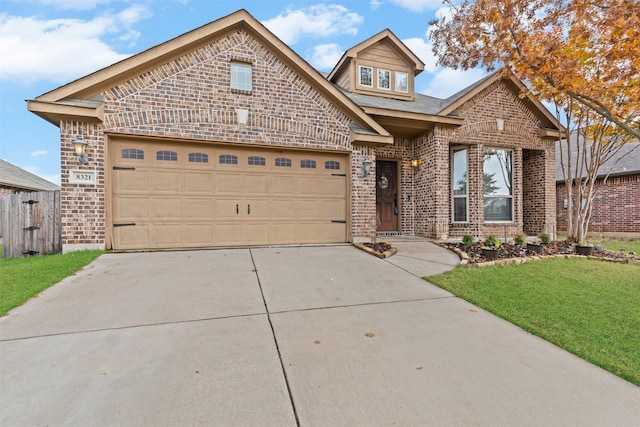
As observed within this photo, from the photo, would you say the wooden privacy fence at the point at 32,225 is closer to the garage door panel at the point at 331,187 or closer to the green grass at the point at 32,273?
the green grass at the point at 32,273

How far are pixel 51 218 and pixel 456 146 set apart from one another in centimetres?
1079

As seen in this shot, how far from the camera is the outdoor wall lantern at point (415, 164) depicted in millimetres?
9336

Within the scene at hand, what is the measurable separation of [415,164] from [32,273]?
950cm

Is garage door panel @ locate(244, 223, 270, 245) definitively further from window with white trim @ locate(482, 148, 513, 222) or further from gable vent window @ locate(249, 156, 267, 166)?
window with white trim @ locate(482, 148, 513, 222)

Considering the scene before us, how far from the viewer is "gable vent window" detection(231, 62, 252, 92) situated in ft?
22.3

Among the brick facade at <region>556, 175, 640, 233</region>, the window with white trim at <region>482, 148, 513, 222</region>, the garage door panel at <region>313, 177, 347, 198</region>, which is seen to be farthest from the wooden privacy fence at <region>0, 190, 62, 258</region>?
the brick facade at <region>556, 175, 640, 233</region>

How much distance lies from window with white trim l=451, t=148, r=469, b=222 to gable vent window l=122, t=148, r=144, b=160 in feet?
28.5

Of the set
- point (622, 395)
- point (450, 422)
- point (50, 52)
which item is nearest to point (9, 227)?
point (50, 52)

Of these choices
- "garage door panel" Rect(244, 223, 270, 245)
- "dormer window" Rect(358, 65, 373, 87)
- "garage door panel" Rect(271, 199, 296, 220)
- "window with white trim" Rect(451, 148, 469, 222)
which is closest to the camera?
"garage door panel" Rect(244, 223, 270, 245)

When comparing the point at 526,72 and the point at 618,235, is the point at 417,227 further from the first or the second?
the point at 618,235

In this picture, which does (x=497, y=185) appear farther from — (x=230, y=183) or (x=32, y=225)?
(x=32, y=225)

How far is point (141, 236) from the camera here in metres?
6.25

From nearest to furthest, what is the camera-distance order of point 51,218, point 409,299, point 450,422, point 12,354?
1. point 450,422
2. point 12,354
3. point 409,299
4. point 51,218

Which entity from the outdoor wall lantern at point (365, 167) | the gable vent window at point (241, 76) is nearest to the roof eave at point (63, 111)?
the gable vent window at point (241, 76)
